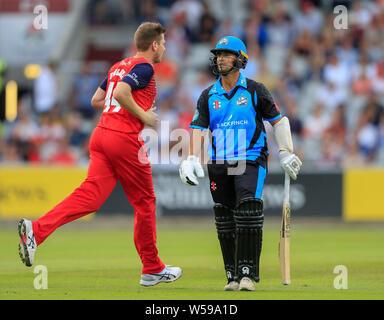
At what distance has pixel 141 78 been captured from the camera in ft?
29.3

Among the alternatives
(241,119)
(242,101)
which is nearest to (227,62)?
(242,101)

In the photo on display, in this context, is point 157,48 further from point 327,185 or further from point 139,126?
point 327,185

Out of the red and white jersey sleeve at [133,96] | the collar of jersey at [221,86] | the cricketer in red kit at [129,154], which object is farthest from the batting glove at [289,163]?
the red and white jersey sleeve at [133,96]

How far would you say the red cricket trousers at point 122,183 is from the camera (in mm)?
8812

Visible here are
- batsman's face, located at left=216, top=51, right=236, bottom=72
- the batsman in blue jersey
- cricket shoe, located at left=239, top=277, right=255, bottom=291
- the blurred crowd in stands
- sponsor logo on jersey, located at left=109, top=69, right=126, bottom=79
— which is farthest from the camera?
the blurred crowd in stands

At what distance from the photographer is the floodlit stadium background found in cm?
1994

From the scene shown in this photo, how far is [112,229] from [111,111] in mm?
10790

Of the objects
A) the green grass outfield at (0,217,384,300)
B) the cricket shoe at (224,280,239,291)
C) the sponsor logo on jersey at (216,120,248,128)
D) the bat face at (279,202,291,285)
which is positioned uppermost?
the sponsor logo on jersey at (216,120,248,128)

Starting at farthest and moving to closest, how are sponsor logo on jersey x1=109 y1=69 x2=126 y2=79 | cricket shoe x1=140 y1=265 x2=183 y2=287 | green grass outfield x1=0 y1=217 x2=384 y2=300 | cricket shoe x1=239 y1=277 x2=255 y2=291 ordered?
cricket shoe x1=140 y1=265 x2=183 y2=287 → sponsor logo on jersey x1=109 y1=69 x2=126 y2=79 → cricket shoe x1=239 y1=277 x2=255 y2=291 → green grass outfield x1=0 y1=217 x2=384 y2=300

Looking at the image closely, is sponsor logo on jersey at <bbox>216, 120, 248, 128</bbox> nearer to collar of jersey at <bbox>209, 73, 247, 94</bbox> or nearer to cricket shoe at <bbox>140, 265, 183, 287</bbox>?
collar of jersey at <bbox>209, 73, 247, 94</bbox>

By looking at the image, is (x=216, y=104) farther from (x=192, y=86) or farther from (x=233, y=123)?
(x=192, y=86)

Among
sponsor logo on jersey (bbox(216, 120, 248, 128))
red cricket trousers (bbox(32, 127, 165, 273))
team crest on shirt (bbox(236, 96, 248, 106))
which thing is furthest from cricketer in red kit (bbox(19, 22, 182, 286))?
team crest on shirt (bbox(236, 96, 248, 106))

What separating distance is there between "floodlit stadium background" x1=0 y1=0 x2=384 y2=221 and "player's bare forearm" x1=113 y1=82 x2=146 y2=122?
35.4 ft

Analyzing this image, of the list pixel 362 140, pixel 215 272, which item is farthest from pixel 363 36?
pixel 215 272
